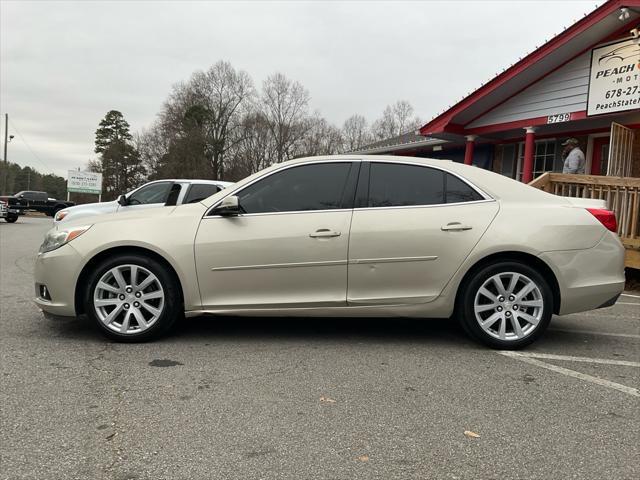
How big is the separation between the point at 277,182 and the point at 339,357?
62.0 inches

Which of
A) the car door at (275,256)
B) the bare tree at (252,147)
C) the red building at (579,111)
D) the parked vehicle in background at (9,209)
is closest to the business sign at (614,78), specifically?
the red building at (579,111)

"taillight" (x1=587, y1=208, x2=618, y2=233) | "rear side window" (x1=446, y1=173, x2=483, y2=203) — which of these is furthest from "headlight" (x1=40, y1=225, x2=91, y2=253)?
"taillight" (x1=587, y1=208, x2=618, y2=233)

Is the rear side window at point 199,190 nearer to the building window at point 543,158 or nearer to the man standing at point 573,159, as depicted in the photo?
the man standing at point 573,159

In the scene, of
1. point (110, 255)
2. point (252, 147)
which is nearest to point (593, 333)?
point (110, 255)

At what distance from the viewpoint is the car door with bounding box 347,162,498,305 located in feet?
14.2

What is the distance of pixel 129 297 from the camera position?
436 cm

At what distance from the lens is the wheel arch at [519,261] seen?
440 centimetres

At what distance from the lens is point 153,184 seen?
35.3 feet

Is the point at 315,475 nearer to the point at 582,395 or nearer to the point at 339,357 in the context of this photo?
the point at 339,357

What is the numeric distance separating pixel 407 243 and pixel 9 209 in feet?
84.5

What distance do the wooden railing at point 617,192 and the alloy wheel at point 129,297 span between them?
6.62m

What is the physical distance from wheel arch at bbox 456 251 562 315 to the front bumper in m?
3.23

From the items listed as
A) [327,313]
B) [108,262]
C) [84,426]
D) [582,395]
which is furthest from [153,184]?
[582,395]

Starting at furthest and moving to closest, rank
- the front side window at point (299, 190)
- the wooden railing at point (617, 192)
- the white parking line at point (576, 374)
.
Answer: the wooden railing at point (617, 192) < the front side window at point (299, 190) < the white parking line at point (576, 374)
